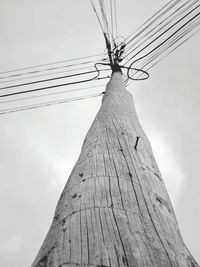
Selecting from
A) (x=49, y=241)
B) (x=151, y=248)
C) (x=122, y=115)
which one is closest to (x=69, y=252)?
(x=49, y=241)

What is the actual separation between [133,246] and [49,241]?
0.41m

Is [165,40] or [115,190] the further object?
[165,40]

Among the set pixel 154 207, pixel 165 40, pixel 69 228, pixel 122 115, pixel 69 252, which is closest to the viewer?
pixel 69 252

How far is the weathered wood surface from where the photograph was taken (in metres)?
1.10

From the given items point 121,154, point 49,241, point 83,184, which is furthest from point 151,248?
point 121,154

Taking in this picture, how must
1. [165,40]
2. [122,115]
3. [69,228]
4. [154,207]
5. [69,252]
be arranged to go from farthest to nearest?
[165,40] → [122,115] → [154,207] → [69,228] → [69,252]

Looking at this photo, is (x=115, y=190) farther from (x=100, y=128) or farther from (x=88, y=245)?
(x=100, y=128)

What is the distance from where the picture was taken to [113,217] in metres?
1.31

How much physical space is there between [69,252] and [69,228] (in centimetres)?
17

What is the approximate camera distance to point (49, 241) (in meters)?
1.28

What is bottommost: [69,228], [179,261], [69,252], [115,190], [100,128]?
[179,261]

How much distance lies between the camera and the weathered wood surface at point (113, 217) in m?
1.10

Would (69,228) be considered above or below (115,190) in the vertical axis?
below

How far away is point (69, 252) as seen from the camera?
1.10 metres
